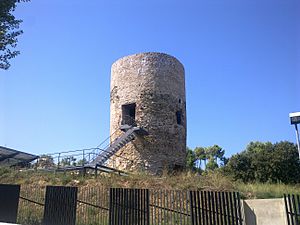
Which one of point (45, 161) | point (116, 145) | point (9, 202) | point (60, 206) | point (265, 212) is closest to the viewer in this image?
point (265, 212)

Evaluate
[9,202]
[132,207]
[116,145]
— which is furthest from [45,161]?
[132,207]

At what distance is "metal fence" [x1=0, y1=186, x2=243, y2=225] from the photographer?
7500 mm

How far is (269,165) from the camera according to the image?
1895 cm

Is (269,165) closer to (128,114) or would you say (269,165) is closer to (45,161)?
(128,114)

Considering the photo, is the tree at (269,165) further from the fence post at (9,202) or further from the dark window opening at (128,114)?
the fence post at (9,202)

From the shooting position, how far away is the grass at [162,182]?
35.2 feet

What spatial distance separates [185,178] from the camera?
12430mm

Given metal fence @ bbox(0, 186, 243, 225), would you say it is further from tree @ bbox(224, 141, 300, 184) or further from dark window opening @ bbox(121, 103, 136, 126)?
tree @ bbox(224, 141, 300, 184)

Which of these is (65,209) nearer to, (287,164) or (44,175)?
(44,175)

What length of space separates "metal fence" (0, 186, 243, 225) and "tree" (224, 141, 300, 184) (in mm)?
11077

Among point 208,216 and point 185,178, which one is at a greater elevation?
point 185,178

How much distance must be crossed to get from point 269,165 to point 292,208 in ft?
42.4

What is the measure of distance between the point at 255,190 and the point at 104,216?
5.29 meters

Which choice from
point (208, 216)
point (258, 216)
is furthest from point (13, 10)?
point (258, 216)
